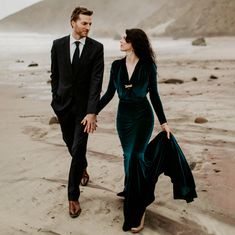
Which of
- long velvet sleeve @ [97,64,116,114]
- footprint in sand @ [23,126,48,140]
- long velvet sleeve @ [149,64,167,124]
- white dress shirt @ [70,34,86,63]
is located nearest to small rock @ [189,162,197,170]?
long velvet sleeve @ [149,64,167,124]

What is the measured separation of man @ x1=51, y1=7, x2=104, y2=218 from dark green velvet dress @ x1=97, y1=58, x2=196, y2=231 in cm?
27

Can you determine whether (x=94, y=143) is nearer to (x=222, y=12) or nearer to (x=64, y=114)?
(x=64, y=114)

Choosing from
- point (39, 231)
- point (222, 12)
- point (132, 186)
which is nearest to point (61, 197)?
point (39, 231)

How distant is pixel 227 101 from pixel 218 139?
10.0ft

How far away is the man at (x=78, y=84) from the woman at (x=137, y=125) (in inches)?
11.5

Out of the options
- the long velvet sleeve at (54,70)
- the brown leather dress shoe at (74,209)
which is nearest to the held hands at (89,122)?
the long velvet sleeve at (54,70)

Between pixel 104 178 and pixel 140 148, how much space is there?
1.39 meters

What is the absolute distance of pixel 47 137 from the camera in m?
7.16

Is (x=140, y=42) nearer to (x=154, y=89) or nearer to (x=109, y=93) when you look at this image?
(x=154, y=89)

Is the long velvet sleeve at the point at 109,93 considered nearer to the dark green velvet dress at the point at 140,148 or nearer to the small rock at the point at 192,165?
the dark green velvet dress at the point at 140,148

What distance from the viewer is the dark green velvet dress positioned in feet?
13.0

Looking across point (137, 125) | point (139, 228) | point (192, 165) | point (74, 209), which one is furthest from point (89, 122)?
point (192, 165)

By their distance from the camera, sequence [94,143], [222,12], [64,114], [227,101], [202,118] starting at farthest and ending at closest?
[222,12]
[227,101]
[202,118]
[94,143]
[64,114]

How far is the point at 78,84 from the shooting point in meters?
4.25
